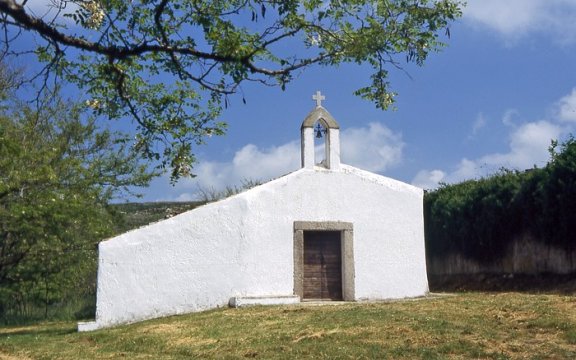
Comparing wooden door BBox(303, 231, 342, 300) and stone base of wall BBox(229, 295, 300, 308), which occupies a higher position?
wooden door BBox(303, 231, 342, 300)

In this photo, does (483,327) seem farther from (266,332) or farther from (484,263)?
(484,263)

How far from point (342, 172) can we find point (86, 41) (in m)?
10.4

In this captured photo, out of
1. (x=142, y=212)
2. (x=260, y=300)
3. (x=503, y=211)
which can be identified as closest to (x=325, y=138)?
(x=260, y=300)

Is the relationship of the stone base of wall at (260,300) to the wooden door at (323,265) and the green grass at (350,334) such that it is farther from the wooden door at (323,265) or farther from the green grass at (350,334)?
the wooden door at (323,265)

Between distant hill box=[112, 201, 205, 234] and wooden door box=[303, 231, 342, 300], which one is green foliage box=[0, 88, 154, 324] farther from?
wooden door box=[303, 231, 342, 300]

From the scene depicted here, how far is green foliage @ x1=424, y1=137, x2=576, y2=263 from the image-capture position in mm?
18906

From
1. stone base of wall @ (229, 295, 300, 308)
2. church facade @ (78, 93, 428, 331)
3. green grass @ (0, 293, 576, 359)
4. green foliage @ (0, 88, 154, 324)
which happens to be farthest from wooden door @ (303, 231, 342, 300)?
green foliage @ (0, 88, 154, 324)

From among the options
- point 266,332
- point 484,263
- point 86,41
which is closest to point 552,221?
point 484,263

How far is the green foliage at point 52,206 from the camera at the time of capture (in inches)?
794

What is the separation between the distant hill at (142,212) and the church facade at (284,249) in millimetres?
7154

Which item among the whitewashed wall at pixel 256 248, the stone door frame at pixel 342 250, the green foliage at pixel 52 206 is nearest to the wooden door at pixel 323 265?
the stone door frame at pixel 342 250

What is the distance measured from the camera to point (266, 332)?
39.7 ft

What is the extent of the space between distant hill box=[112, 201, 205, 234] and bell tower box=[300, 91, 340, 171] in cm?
730

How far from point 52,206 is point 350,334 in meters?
12.4
